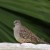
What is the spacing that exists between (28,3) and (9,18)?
23 centimetres

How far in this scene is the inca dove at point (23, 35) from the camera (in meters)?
1.23

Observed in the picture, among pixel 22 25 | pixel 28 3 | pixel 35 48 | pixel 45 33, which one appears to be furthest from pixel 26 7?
pixel 35 48

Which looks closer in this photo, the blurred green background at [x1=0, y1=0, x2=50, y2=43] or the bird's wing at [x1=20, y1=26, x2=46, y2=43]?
the bird's wing at [x1=20, y1=26, x2=46, y2=43]

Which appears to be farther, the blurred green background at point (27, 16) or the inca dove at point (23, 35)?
the blurred green background at point (27, 16)

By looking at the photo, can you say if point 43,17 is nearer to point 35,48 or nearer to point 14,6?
Answer: point 14,6

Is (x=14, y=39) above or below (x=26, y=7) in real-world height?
below

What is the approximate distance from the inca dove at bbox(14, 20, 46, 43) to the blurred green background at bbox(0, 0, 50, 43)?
6 cm

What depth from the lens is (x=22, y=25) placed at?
134cm

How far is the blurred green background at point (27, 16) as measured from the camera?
134cm

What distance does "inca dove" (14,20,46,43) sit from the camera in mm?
1233

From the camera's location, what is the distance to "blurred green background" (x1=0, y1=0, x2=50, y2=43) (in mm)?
1342

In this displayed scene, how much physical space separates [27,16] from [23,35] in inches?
8.7

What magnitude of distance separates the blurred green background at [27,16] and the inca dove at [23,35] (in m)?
0.06

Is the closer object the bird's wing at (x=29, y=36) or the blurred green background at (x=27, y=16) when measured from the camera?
the bird's wing at (x=29, y=36)
